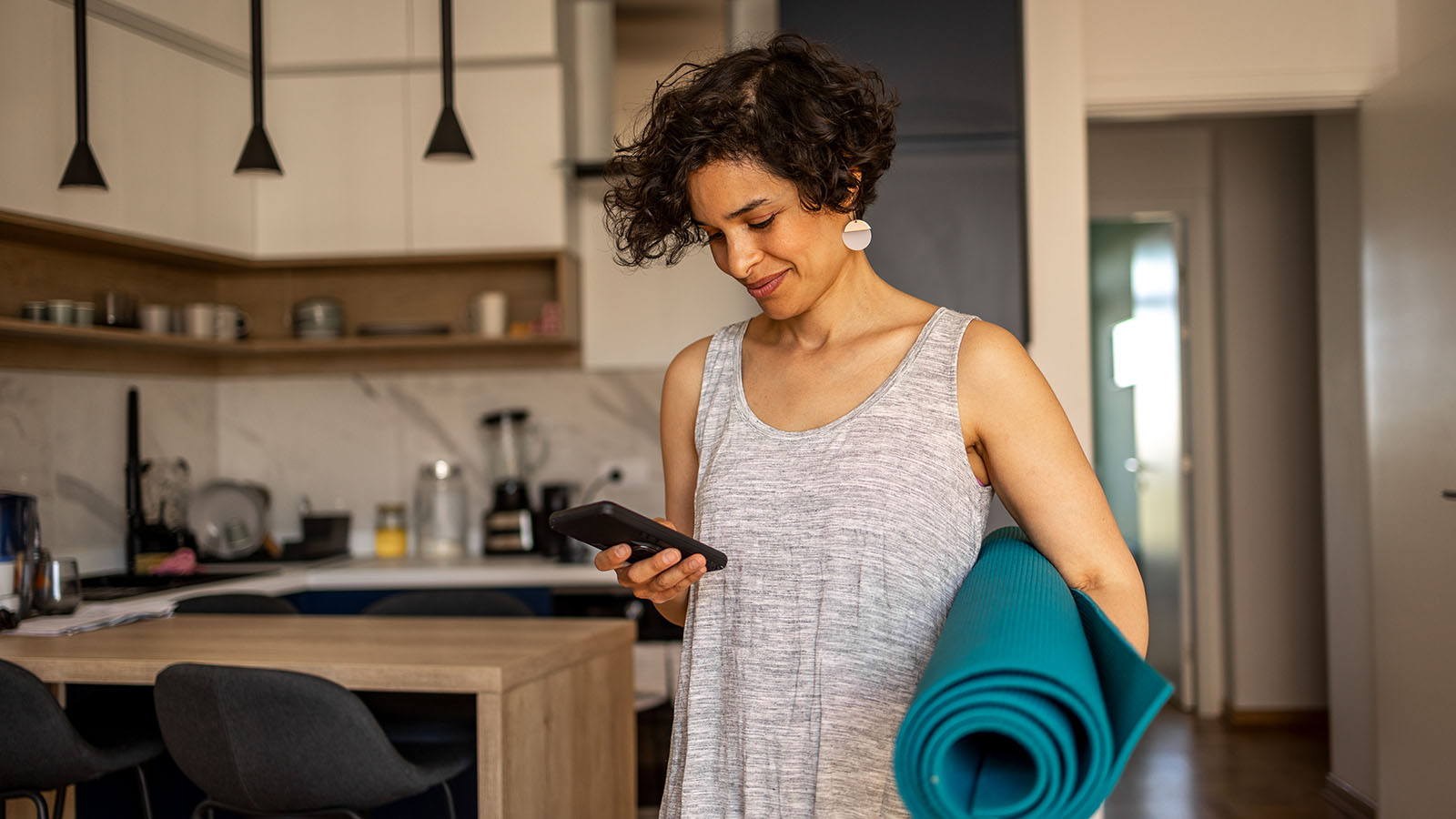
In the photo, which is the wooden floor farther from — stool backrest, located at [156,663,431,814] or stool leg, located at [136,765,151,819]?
stool leg, located at [136,765,151,819]

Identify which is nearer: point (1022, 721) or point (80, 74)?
point (1022, 721)

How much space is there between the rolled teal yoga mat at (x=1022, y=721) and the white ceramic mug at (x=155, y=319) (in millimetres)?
3524

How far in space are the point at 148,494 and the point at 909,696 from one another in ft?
11.9

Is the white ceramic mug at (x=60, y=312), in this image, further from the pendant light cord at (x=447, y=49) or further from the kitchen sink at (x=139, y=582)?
the pendant light cord at (x=447, y=49)

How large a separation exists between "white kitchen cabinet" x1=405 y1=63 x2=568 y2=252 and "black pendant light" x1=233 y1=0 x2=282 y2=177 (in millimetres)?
811

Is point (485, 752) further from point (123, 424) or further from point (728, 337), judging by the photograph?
point (123, 424)

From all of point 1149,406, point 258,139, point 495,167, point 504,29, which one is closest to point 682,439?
point 258,139

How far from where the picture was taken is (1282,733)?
4.86 metres

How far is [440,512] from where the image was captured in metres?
4.15

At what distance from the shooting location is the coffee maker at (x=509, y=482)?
4.03 m

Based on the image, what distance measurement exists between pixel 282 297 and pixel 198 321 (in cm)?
49

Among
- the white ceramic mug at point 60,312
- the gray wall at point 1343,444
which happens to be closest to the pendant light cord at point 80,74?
the white ceramic mug at point 60,312

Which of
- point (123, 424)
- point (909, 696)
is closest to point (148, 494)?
point (123, 424)

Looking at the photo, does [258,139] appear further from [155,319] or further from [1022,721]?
[1022,721]
